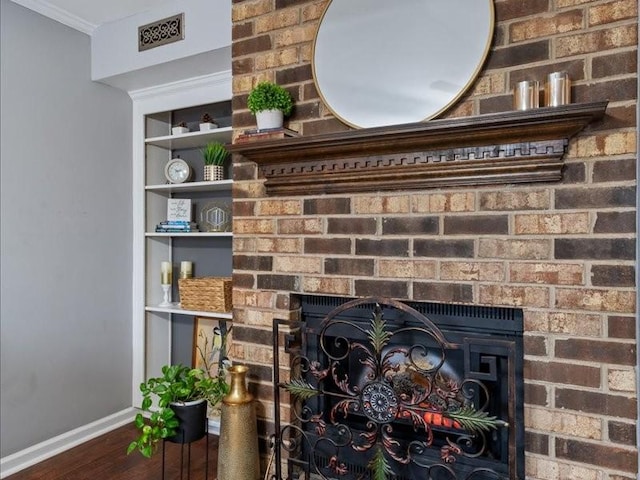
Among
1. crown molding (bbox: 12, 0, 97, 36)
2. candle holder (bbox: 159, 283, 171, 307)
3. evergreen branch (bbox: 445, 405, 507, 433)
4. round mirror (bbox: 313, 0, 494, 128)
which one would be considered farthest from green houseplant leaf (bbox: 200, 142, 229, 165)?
evergreen branch (bbox: 445, 405, 507, 433)

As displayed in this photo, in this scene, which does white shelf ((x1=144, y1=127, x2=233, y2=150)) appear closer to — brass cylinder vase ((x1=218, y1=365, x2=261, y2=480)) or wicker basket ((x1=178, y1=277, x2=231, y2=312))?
wicker basket ((x1=178, y1=277, x2=231, y2=312))

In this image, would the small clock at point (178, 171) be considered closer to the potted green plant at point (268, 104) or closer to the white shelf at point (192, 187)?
the white shelf at point (192, 187)

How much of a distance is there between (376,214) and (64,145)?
1973 mm

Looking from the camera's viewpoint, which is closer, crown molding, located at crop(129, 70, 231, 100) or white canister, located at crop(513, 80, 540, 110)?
white canister, located at crop(513, 80, 540, 110)

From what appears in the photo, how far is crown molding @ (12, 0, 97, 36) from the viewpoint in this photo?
2338 millimetres

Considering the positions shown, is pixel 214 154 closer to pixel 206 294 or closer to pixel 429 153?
pixel 206 294

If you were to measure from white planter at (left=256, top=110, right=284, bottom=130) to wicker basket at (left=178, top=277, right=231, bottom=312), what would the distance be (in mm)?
1132

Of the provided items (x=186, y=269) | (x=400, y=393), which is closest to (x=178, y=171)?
(x=186, y=269)

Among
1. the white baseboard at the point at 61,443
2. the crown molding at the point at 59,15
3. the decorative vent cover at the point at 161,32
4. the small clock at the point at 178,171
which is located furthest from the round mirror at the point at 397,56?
the white baseboard at the point at 61,443

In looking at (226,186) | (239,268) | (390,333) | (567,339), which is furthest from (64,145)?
(567,339)

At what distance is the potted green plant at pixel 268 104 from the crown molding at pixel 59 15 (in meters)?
1.52

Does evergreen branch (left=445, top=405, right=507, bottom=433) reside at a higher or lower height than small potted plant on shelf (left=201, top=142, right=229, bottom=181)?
lower

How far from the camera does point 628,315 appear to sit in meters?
1.25

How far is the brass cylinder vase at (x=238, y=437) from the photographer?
1.70 metres
